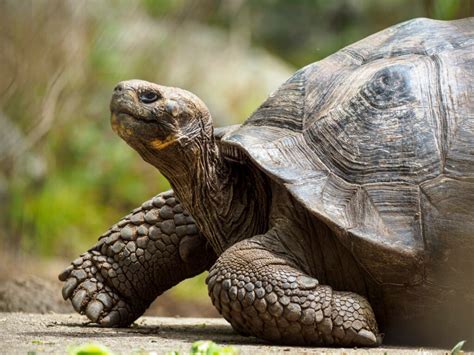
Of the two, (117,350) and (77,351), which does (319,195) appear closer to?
(117,350)

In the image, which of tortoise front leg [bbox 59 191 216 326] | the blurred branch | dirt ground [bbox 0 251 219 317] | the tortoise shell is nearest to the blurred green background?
the blurred branch

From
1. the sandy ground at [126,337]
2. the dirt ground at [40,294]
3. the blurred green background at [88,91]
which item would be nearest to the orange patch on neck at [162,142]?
the sandy ground at [126,337]

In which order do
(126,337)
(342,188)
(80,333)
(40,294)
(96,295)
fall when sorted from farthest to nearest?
(40,294) → (96,295) → (80,333) → (126,337) → (342,188)

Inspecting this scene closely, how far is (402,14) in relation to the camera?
1978 cm

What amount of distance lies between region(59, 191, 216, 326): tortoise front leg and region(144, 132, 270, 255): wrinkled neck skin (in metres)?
0.35

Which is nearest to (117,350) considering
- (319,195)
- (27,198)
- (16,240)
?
(319,195)

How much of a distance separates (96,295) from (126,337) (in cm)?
82

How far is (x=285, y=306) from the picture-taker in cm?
405

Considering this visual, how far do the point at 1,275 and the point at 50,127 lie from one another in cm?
246

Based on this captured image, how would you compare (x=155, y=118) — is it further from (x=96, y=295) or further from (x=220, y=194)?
(x=96, y=295)

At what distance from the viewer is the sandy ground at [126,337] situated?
3.70 meters

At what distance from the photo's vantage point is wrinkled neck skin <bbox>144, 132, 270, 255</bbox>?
4.71m

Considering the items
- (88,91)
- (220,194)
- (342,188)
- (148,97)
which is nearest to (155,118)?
(148,97)

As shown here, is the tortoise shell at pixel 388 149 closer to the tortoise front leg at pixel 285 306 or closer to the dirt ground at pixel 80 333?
the tortoise front leg at pixel 285 306
